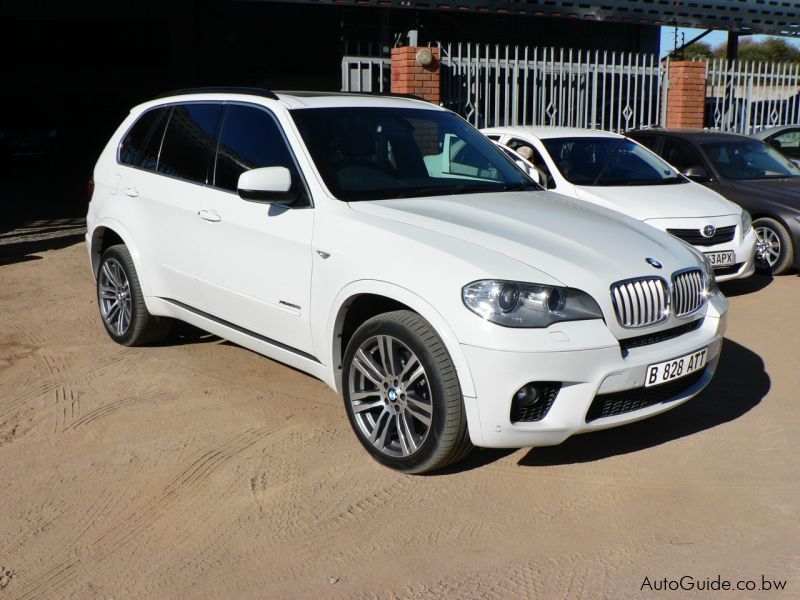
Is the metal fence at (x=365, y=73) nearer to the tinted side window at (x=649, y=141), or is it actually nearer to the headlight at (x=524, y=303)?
the tinted side window at (x=649, y=141)

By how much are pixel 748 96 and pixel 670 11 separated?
6.04m

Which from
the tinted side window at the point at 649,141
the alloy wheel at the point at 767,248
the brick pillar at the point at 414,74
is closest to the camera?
the alloy wheel at the point at 767,248

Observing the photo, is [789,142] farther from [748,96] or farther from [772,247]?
[772,247]

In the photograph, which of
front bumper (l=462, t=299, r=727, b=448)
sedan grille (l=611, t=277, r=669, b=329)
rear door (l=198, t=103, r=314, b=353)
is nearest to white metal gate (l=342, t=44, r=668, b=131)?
rear door (l=198, t=103, r=314, b=353)

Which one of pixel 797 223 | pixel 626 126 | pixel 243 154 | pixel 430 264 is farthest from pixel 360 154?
pixel 626 126

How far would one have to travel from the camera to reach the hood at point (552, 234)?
410cm

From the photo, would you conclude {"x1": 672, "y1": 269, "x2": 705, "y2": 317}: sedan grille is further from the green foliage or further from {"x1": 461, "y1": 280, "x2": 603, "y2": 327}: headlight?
the green foliage

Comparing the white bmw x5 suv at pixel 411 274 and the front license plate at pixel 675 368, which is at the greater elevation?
the white bmw x5 suv at pixel 411 274

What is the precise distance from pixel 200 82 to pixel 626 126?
629 inches

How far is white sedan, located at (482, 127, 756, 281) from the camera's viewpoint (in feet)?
26.7

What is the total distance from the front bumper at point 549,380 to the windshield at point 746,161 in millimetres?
6735

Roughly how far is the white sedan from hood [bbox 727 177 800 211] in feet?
2.65

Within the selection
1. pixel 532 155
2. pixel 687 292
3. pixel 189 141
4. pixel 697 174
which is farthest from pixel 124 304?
pixel 697 174

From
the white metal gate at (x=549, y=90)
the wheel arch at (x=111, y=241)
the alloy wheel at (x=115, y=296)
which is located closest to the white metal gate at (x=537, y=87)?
the white metal gate at (x=549, y=90)
